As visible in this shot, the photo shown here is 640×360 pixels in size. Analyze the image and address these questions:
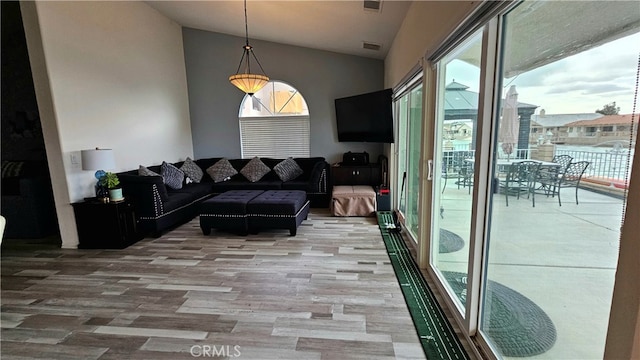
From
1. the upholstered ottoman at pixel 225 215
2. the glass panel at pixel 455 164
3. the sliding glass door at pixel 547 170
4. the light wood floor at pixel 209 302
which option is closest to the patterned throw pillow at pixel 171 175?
the upholstered ottoman at pixel 225 215

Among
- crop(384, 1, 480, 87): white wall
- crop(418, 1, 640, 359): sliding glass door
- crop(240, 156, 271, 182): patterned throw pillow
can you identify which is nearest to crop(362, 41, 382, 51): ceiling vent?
crop(384, 1, 480, 87): white wall

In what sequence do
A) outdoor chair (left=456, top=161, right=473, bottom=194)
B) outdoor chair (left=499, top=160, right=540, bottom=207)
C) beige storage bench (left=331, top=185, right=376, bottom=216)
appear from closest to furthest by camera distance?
outdoor chair (left=499, top=160, right=540, bottom=207)
outdoor chair (left=456, top=161, right=473, bottom=194)
beige storage bench (left=331, top=185, right=376, bottom=216)

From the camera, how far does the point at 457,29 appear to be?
6.01 ft

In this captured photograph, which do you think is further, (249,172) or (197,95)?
(197,95)

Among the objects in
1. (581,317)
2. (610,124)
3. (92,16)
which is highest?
(92,16)

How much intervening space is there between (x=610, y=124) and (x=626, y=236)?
1.61 feet

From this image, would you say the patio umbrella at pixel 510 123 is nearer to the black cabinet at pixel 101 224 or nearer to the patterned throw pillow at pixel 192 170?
the black cabinet at pixel 101 224

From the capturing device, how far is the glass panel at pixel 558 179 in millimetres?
1012

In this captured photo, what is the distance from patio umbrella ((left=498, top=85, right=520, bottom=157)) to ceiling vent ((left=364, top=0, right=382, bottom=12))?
2185 millimetres

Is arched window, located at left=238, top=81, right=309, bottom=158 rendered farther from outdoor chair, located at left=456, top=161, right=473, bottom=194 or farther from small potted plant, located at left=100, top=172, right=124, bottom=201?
outdoor chair, located at left=456, top=161, right=473, bottom=194

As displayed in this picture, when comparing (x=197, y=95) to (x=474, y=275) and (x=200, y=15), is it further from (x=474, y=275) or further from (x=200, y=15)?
(x=474, y=275)

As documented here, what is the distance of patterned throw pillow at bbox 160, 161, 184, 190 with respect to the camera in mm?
4898

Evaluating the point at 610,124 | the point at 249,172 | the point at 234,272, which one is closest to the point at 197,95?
the point at 249,172

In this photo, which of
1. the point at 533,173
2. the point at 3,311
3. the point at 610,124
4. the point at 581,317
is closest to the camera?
the point at 610,124
